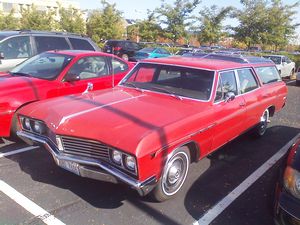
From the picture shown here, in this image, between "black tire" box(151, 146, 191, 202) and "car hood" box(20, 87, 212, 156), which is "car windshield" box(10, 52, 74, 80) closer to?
"car hood" box(20, 87, 212, 156)

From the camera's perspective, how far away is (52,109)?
13.3ft

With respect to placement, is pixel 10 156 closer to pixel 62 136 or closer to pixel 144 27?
pixel 62 136

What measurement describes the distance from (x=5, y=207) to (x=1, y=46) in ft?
17.4

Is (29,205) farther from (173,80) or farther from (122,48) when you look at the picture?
(122,48)

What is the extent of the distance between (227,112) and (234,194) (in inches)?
46.6

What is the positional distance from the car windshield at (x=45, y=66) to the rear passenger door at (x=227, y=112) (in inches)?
118

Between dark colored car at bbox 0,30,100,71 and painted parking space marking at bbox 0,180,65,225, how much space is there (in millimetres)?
4439

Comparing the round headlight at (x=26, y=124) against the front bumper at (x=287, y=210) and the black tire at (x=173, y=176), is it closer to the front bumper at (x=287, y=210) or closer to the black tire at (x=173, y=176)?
the black tire at (x=173, y=176)

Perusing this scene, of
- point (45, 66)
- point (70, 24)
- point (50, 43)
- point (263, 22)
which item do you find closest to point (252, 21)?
point (263, 22)

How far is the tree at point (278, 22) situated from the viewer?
25562 millimetres

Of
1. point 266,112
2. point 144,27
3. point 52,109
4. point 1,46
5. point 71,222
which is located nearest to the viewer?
point 71,222

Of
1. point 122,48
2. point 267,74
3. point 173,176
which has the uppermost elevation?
point 267,74

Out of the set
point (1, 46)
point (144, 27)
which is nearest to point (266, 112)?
point (1, 46)

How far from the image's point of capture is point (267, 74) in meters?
6.78
